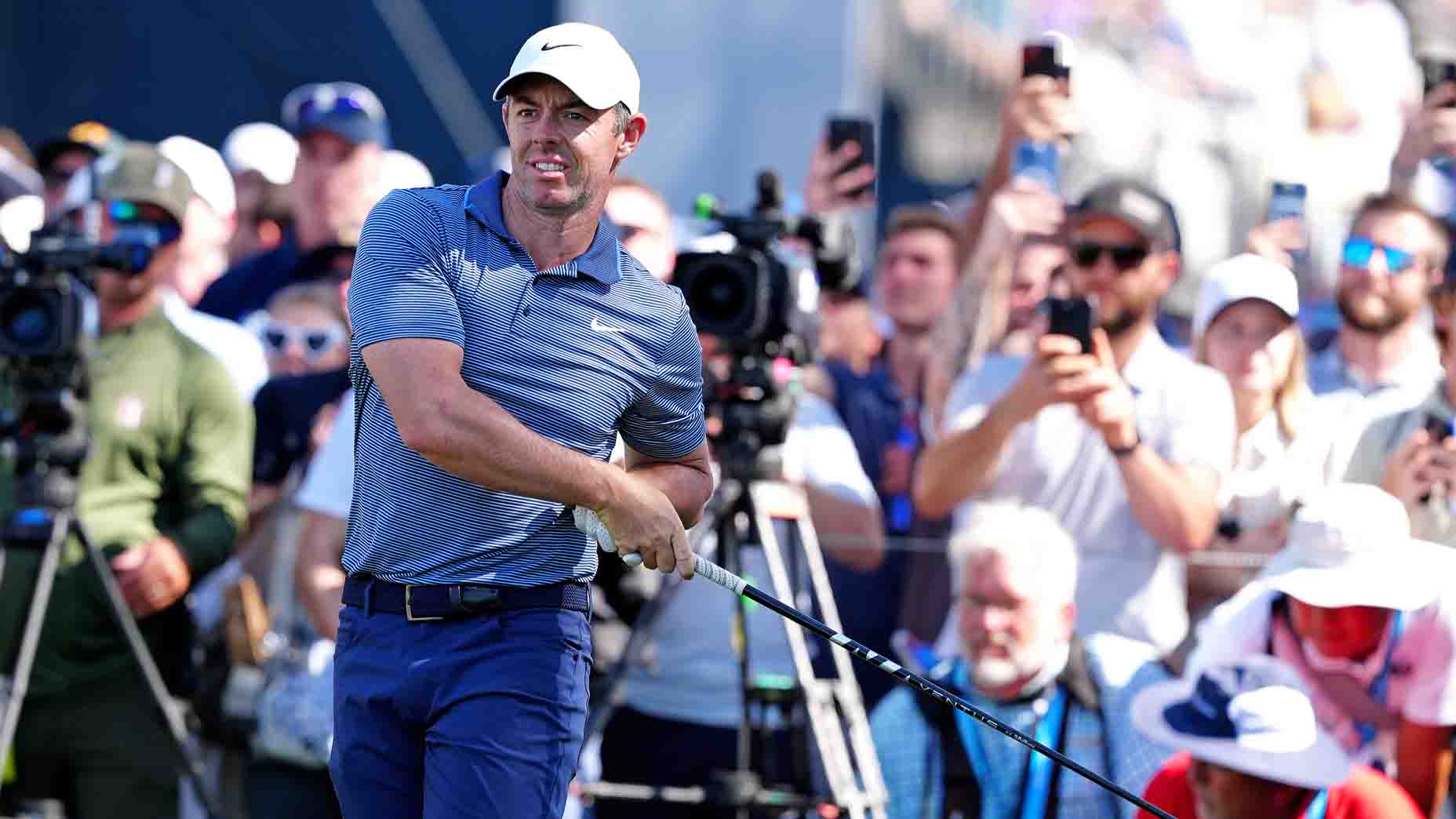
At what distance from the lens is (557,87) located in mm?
3363

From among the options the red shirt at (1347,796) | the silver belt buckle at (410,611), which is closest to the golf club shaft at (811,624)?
the silver belt buckle at (410,611)

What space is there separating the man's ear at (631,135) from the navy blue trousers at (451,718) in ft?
2.42

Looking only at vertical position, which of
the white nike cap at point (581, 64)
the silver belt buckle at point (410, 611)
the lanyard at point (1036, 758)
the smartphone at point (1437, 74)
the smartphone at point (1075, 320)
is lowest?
the lanyard at point (1036, 758)

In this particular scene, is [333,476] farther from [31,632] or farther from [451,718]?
[451,718]

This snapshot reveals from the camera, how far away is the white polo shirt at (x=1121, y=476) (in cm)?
555

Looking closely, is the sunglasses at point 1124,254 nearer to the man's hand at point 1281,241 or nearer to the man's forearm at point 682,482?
the man's hand at point 1281,241

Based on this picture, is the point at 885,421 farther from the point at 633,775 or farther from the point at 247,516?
the point at 247,516

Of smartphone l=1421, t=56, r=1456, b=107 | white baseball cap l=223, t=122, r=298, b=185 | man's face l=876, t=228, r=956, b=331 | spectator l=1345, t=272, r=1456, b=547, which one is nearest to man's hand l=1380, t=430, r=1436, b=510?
spectator l=1345, t=272, r=1456, b=547

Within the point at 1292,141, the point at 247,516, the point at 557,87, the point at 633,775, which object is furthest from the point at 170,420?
the point at 1292,141

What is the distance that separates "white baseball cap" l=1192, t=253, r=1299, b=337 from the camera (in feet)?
19.2

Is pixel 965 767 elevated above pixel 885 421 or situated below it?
below

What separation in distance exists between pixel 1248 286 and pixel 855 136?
3.95 ft

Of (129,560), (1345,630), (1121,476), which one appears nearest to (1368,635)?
(1345,630)

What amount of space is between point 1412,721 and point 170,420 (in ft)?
10.7
